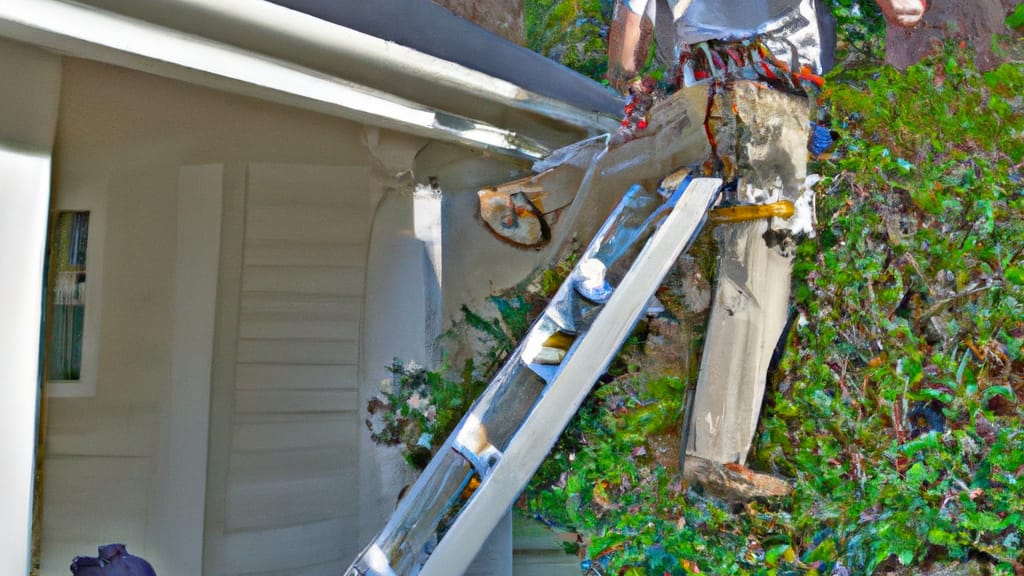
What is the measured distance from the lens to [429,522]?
6.27 ft

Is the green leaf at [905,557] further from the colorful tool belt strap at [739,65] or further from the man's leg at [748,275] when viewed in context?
the colorful tool belt strap at [739,65]

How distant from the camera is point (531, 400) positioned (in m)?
2.01

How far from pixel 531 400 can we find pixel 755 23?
57.3 inches

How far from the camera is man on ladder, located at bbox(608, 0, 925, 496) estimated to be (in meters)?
2.12

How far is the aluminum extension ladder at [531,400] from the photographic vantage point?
1.85m

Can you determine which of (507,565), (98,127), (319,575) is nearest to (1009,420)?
(507,565)

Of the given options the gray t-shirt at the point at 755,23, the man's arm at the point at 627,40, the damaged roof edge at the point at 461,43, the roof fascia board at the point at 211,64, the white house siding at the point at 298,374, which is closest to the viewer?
the roof fascia board at the point at 211,64

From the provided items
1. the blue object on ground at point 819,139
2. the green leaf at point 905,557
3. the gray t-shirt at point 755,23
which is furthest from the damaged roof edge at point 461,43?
the green leaf at point 905,557

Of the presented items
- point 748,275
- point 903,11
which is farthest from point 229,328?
point 903,11

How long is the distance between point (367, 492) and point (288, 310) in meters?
0.62

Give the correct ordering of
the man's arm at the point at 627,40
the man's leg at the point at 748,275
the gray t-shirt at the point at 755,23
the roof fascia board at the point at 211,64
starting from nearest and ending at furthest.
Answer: the roof fascia board at the point at 211,64
the man's leg at the point at 748,275
the gray t-shirt at the point at 755,23
the man's arm at the point at 627,40

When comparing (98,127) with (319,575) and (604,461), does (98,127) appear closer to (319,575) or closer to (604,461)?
(319,575)

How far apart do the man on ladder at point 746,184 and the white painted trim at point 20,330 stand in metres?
1.74

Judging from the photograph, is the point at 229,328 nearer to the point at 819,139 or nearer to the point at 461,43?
the point at 461,43
